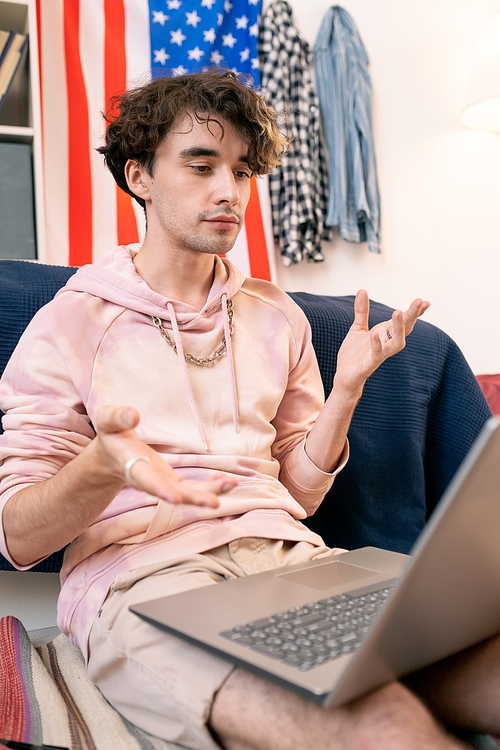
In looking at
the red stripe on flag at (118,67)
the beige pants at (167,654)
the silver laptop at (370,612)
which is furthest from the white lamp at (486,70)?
the silver laptop at (370,612)

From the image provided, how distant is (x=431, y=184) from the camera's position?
2.93m

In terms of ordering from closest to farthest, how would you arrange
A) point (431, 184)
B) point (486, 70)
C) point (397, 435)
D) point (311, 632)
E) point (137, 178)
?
point (311, 632)
point (137, 178)
point (397, 435)
point (486, 70)
point (431, 184)

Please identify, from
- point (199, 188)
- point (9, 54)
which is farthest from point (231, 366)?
point (9, 54)

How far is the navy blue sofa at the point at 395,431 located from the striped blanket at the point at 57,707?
0.55m

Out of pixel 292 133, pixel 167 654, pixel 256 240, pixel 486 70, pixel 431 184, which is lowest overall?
pixel 167 654

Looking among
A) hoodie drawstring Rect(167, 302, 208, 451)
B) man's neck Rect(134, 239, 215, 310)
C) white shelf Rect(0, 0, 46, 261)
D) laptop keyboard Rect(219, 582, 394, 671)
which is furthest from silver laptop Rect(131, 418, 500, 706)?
white shelf Rect(0, 0, 46, 261)

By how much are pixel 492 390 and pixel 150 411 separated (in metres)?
1.08

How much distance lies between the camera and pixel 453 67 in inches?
115

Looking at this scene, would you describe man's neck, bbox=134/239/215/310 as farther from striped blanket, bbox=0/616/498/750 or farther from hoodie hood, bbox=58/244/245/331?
striped blanket, bbox=0/616/498/750

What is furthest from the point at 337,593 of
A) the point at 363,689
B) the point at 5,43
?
the point at 5,43

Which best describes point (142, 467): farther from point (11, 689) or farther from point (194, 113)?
point (194, 113)

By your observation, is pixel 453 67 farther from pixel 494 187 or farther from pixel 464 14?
pixel 494 187

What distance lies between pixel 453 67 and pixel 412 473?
2294 mm

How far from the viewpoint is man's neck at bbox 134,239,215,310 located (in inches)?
42.1
